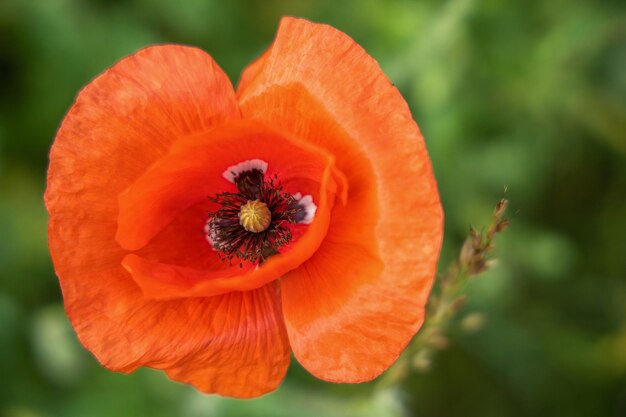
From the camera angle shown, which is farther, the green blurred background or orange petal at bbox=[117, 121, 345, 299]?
the green blurred background

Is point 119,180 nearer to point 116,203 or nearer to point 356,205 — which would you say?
point 116,203

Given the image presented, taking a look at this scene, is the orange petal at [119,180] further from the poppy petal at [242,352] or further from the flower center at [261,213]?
the flower center at [261,213]

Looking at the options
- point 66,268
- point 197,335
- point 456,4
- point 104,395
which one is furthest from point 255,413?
point 456,4

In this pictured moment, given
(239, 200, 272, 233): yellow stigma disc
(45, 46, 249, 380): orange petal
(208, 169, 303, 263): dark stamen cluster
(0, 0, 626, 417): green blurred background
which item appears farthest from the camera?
(0, 0, 626, 417): green blurred background

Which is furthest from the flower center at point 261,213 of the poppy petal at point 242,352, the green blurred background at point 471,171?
the green blurred background at point 471,171

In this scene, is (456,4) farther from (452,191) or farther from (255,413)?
(255,413)

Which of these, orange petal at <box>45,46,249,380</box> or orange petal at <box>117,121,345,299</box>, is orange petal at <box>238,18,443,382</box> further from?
orange petal at <box>45,46,249,380</box>

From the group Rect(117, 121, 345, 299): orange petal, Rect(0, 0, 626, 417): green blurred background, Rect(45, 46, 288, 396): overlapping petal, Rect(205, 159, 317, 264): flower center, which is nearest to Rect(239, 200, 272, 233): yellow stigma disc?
Rect(205, 159, 317, 264): flower center
